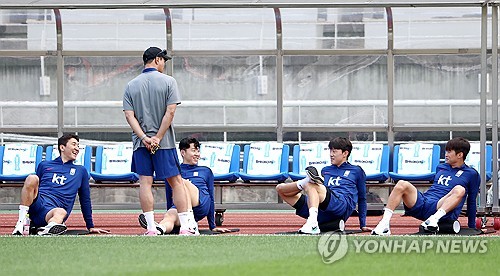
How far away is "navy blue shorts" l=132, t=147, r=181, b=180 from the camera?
11.7m

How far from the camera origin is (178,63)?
19.3 meters

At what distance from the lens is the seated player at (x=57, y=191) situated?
40.9ft

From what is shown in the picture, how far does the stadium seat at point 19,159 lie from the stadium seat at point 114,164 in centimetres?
87

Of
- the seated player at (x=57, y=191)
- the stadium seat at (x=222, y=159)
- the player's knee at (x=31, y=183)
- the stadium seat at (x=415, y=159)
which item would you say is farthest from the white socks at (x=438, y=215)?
the stadium seat at (x=222, y=159)

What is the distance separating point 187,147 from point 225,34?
6.02m

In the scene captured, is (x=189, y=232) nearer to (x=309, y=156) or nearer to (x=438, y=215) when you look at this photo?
(x=438, y=215)

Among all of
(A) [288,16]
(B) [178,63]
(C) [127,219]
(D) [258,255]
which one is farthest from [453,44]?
(D) [258,255]

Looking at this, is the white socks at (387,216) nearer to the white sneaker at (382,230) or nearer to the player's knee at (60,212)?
the white sneaker at (382,230)

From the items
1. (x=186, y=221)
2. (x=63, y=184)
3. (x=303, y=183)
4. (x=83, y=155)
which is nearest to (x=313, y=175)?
(x=303, y=183)

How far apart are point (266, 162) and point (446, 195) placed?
17.5 feet

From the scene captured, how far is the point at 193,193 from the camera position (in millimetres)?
12852

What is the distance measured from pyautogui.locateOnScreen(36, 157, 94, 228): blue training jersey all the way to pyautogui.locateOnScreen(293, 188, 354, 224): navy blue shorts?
227 cm

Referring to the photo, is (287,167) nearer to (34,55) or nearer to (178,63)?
(178,63)

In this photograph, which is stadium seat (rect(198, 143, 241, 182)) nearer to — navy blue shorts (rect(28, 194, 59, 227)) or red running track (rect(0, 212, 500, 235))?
red running track (rect(0, 212, 500, 235))
